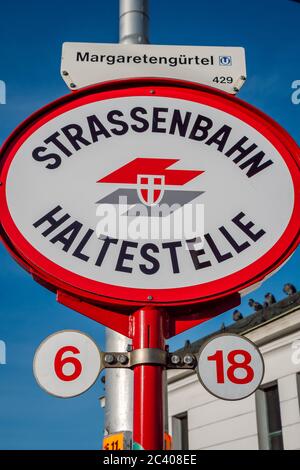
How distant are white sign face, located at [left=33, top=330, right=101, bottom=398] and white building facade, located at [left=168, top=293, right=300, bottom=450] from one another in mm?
10443

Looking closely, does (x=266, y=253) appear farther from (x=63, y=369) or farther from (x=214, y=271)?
(x=63, y=369)

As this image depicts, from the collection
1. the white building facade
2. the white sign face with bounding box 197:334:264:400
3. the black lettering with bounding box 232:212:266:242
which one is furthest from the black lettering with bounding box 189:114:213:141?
the white building facade

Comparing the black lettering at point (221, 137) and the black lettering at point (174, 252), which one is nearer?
the black lettering at point (174, 252)

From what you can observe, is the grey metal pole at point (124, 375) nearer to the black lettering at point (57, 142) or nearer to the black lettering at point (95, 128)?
the black lettering at point (95, 128)

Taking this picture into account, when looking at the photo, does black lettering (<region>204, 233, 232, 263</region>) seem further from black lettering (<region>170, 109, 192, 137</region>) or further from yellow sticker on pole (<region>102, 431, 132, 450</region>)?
yellow sticker on pole (<region>102, 431, 132, 450</region>)

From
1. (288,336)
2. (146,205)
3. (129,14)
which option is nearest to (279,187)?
(146,205)

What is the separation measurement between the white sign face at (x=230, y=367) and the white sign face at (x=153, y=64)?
108 centimetres

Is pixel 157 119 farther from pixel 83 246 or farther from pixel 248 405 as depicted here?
pixel 248 405

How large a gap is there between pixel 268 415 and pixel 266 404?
211 millimetres

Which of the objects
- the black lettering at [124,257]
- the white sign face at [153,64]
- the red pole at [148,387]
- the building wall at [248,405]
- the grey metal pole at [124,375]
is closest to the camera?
the red pole at [148,387]

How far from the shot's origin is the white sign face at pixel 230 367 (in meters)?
1.92

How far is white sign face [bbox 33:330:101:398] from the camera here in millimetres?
1907

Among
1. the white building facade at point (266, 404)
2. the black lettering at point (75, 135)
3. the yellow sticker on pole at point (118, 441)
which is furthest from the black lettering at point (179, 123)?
the white building facade at point (266, 404)

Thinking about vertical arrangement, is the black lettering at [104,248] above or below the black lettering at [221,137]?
below
